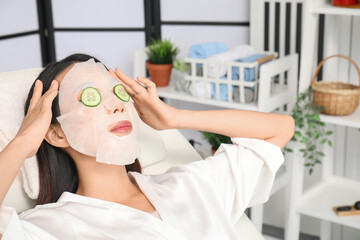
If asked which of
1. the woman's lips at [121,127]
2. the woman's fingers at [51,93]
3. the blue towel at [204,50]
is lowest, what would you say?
the woman's lips at [121,127]

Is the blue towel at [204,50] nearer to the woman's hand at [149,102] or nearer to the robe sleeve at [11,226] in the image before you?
the woman's hand at [149,102]

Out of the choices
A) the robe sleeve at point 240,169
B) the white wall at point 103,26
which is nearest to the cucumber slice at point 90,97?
the robe sleeve at point 240,169

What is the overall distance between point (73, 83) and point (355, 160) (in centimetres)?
164

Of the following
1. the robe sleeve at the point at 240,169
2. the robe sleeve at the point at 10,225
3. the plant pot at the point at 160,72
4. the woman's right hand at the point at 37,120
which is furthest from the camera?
the plant pot at the point at 160,72

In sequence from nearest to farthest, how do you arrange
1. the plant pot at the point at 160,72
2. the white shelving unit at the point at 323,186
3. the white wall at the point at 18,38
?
the white shelving unit at the point at 323,186 → the plant pot at the point at 160,72 → the white wall at the point at 18,38

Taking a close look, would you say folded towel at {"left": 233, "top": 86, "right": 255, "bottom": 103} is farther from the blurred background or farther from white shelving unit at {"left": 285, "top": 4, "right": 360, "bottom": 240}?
the blurred background

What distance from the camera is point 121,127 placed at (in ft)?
4.26

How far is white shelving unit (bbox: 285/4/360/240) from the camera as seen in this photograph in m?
2.12

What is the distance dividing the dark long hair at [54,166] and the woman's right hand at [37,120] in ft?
0.22

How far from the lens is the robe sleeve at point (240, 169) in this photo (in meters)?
1.47

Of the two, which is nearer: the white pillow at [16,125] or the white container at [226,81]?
the white pillow at [16,125]

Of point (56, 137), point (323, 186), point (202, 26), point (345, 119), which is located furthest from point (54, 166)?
point (202, 26)

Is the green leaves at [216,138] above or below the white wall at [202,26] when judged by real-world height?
below

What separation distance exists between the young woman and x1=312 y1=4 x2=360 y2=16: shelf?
0.67 meters
